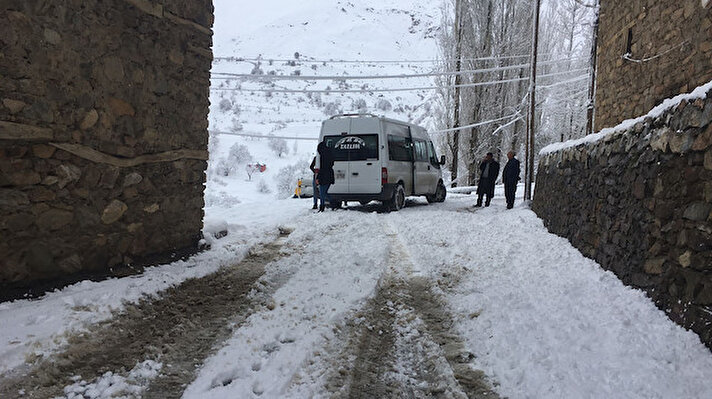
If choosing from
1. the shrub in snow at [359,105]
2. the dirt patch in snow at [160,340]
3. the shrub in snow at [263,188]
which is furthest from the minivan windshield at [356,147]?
the shrub in snow at [359,105]

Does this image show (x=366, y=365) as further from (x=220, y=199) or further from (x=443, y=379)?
(x=220, y=199)

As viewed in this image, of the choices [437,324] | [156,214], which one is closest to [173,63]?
[156,214]

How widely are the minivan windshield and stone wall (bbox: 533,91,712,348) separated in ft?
19.2

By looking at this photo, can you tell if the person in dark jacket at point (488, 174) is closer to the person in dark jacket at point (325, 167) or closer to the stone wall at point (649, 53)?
the stone wall at point (649, 53)

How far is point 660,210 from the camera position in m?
3.46

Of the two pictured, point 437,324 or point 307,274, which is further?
point 307,274

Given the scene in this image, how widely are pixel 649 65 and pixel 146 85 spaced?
782 centimetres

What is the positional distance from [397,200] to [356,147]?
1901 millimetres

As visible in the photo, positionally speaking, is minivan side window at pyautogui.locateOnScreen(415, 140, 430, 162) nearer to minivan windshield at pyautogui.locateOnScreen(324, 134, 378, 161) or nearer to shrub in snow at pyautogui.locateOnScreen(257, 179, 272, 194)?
minivan windshield at pyautogui.locateOnScreen(324, 134, 378, 161)

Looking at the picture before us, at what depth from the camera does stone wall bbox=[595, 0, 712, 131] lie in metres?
5.68

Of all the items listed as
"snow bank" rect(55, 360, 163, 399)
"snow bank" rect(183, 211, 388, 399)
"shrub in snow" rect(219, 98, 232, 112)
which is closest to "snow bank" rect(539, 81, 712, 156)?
"snow bank" rect(183, 211, 388, 399)

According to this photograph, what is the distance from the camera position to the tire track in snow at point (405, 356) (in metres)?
2.50

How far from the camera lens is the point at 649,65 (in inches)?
275

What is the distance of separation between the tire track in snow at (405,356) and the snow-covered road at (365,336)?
0.01 meters
